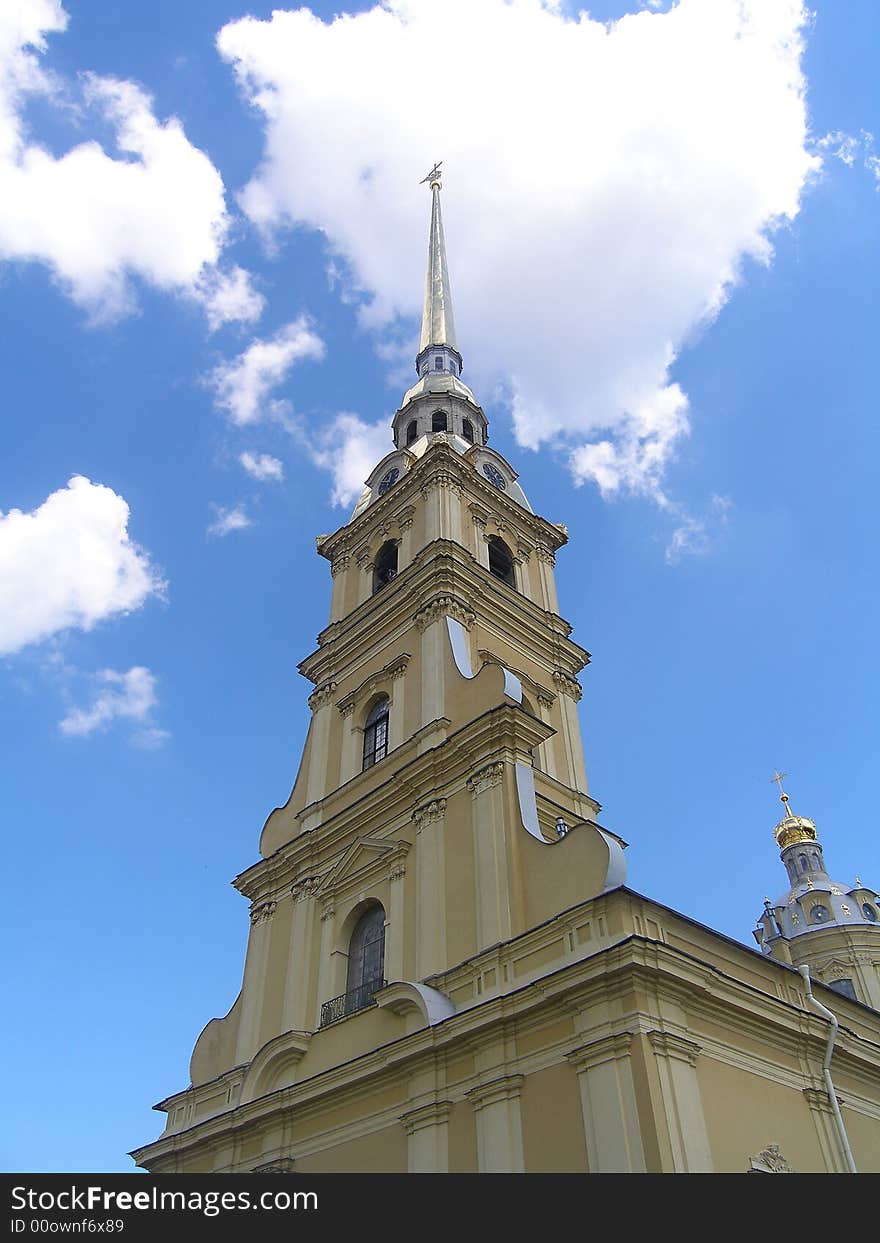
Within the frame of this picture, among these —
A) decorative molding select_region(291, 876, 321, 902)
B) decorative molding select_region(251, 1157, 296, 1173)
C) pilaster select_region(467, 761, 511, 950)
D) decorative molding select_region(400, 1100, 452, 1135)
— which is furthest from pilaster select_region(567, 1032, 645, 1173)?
decorative molding select_region(291, 876, 321, 902)

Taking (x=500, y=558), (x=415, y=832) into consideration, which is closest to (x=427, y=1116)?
(x=415, y=832)

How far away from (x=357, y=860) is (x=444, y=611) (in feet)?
19.8

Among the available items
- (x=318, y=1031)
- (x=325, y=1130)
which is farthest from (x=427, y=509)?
(x=325, y=1130)

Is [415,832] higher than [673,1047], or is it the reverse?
[415,832]

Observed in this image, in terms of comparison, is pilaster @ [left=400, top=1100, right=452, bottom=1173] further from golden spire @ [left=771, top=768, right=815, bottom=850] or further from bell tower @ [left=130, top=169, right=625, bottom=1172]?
golden spire @ [left=771, top=768, right=815, bottom=850]

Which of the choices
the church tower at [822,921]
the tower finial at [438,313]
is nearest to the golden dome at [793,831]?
the church tower at [822,921]

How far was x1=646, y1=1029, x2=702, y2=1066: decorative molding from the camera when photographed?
43.7ft

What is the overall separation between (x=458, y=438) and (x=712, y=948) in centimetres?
1976

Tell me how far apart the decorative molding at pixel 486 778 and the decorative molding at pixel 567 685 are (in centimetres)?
657

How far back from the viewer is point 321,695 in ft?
85.6

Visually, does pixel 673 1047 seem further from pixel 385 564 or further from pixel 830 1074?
pixel 385 564

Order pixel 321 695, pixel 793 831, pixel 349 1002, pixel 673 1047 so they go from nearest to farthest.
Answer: pixel 673 1047
pixel 349 1002
pixel 321 695
pixel 793 831
